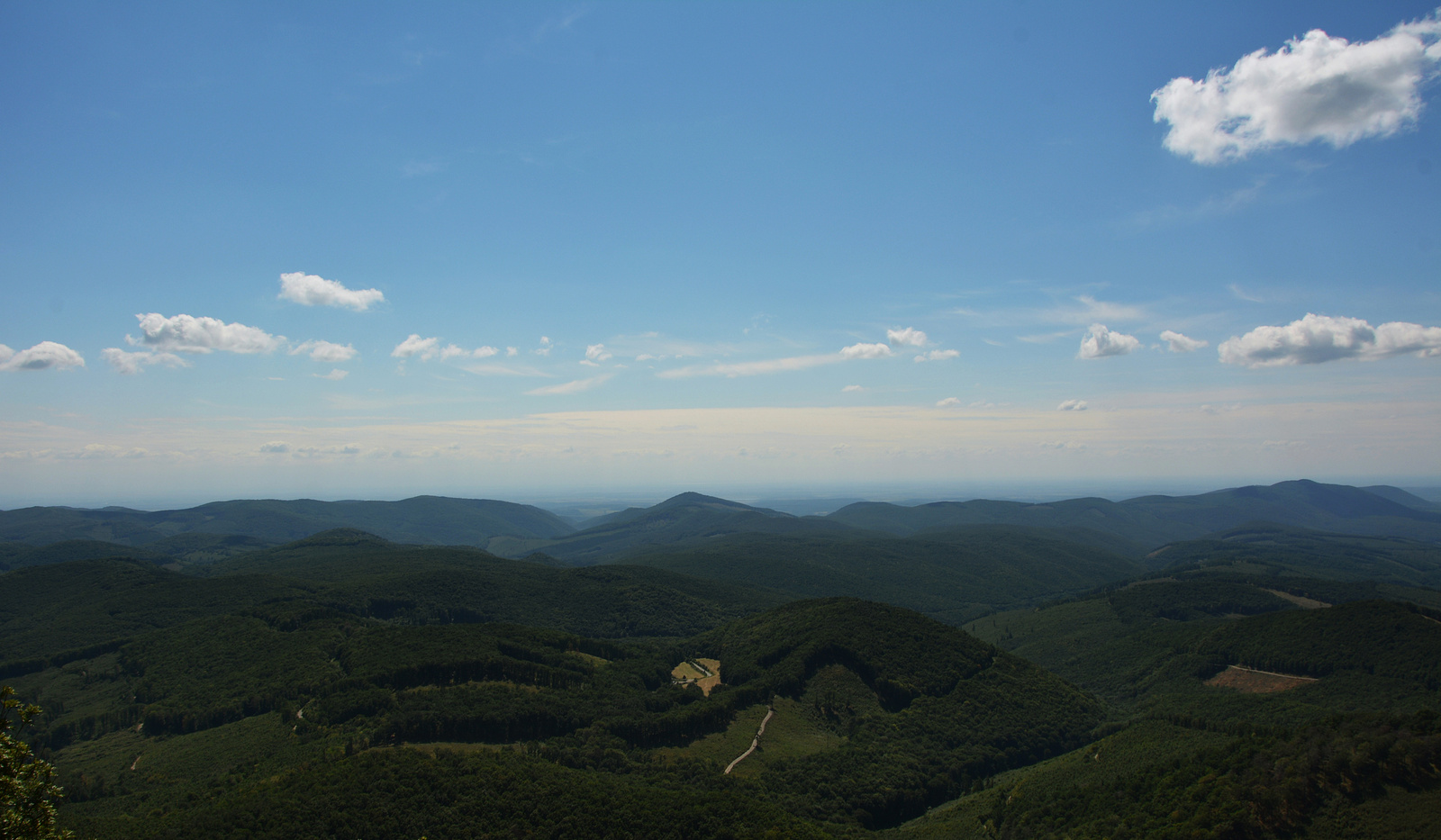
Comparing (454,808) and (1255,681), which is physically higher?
(454,808)

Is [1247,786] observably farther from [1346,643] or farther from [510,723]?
[1346,643]

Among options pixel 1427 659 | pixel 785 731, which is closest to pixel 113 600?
pixel 785 731

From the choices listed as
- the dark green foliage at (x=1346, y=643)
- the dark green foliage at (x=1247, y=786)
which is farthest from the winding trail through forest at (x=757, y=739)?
the dark green foliage at (x=1346, y=643)

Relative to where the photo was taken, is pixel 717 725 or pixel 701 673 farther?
pixel 701 673

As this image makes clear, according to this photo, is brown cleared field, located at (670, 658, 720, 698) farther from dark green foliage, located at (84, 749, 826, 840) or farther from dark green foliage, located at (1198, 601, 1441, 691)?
dark green foliage, located at (1198, 601, 1441, 691)

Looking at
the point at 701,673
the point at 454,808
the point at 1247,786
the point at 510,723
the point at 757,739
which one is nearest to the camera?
the point at 1247,786

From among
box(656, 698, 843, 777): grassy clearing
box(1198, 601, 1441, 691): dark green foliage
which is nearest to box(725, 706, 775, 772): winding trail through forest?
box(656, 698, 843, 777): grassy clearing

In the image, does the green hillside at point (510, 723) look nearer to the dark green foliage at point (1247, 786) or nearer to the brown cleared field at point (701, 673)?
the brown cleared field at point (701, 673)

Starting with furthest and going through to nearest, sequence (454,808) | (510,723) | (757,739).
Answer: (757,739) < (510,723) < (454,808)

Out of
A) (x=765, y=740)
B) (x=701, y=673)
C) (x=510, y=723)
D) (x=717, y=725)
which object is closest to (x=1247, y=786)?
(x=765, y=740)
